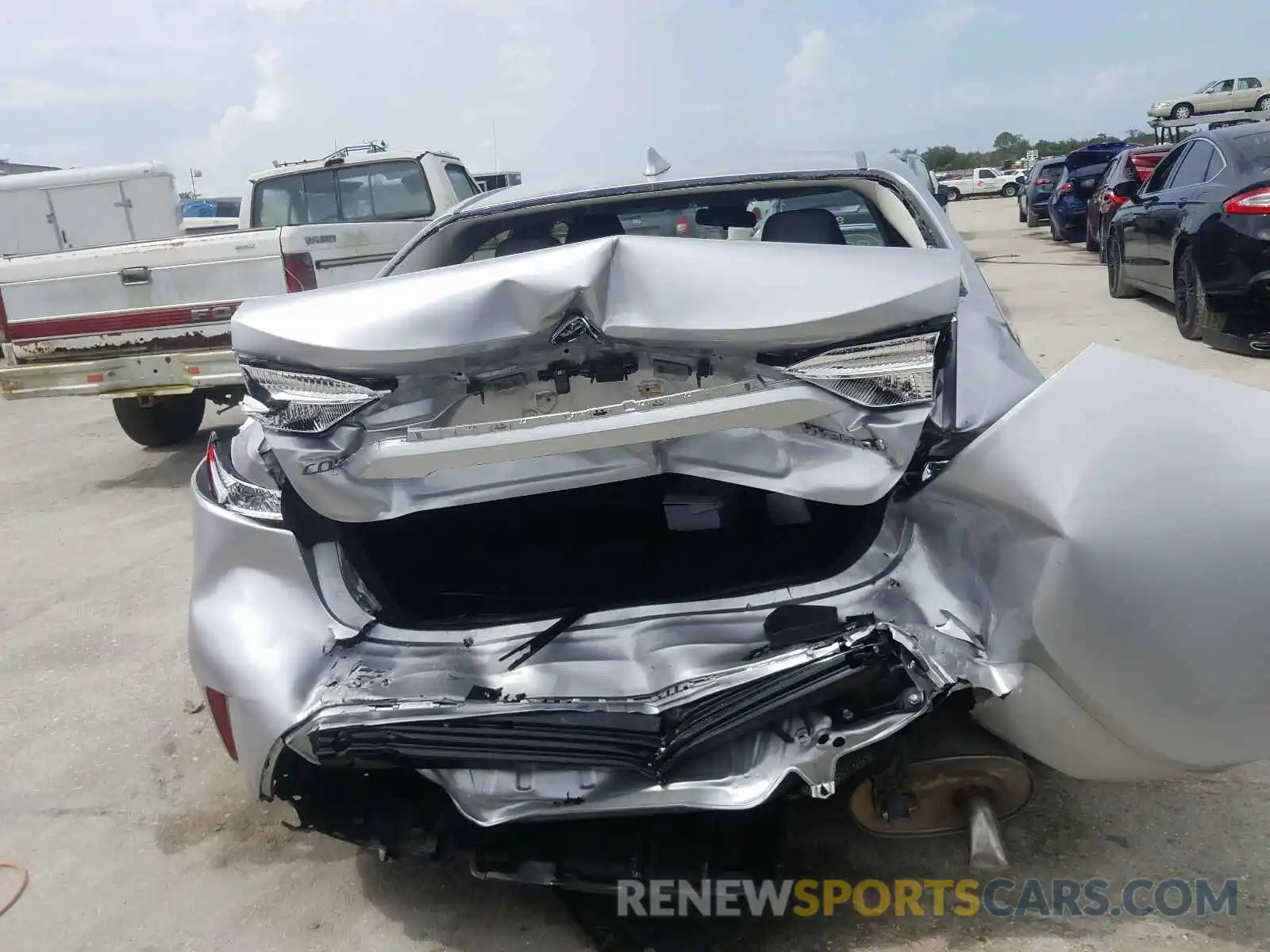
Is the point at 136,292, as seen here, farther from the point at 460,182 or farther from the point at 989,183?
the point at 989,183

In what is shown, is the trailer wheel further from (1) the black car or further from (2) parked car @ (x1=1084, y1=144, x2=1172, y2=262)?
(2) parked car @ (x1=1084, y1=144, x2=1172, y2=262)

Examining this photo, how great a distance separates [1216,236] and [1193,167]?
147 cm

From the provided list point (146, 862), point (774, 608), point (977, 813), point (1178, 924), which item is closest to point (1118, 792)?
point (1178, 924)

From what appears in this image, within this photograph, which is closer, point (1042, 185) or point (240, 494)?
point (240, 494)

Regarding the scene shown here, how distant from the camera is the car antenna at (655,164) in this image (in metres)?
3.40

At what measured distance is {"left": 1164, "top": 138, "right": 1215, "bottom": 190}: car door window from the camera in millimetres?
7500

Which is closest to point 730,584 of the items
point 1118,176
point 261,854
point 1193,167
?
→ point 261,854

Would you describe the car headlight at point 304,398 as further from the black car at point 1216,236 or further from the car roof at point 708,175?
the black car at point 1216,236

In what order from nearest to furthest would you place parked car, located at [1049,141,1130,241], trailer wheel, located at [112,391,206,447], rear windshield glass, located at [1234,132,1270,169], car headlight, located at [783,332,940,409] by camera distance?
car headlight, located at [783,332,940,409] → rear windshield glass, located at [1234,132,1270,169] → trailer wheel, located at [112,391,206,447] → parked car, located at [1049,141,1130,241]

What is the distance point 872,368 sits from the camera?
198 cm

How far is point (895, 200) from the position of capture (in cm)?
305

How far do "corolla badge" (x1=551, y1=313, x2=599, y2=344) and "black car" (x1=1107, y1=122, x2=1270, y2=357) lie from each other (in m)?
5.97

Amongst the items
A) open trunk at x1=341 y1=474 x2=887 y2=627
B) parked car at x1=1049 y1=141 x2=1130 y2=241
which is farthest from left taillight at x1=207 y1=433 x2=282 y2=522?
parked car at x1=1049 y1=141 x2=1130 y2=241

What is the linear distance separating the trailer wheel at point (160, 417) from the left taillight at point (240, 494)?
17.8 ft
